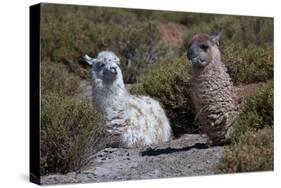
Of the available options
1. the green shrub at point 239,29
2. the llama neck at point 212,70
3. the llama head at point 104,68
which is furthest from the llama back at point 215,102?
the llama head at point 104,68

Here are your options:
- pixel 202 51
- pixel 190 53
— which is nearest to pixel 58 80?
pixel 190 53

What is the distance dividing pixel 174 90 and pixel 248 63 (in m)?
1.14

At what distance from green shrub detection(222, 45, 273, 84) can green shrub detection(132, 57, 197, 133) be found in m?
0.61

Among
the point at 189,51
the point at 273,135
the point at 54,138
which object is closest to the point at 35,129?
the point at 54,138

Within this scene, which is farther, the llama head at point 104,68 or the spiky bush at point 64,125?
the llama head at point 104,68

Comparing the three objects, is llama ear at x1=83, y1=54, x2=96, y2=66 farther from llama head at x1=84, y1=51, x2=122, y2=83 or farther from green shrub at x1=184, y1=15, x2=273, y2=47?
green shrub at x1=184, y1=15, x2=273, y2=47

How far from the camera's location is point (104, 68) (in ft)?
28.2

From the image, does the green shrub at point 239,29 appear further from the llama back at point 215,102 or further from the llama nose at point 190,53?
the llama back at point 215,102

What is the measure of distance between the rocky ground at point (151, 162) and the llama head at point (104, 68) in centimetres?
92

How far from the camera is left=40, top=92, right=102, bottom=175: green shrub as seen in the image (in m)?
8.20

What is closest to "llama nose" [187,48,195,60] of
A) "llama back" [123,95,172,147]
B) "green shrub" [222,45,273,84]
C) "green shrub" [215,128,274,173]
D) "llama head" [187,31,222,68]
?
"llama head" [187,31,222,68]

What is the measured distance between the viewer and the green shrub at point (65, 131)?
26.9 feet

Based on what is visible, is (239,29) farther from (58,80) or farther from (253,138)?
(58,80)

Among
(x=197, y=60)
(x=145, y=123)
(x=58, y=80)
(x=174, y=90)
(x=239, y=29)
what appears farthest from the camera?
(x=239, y=29)
